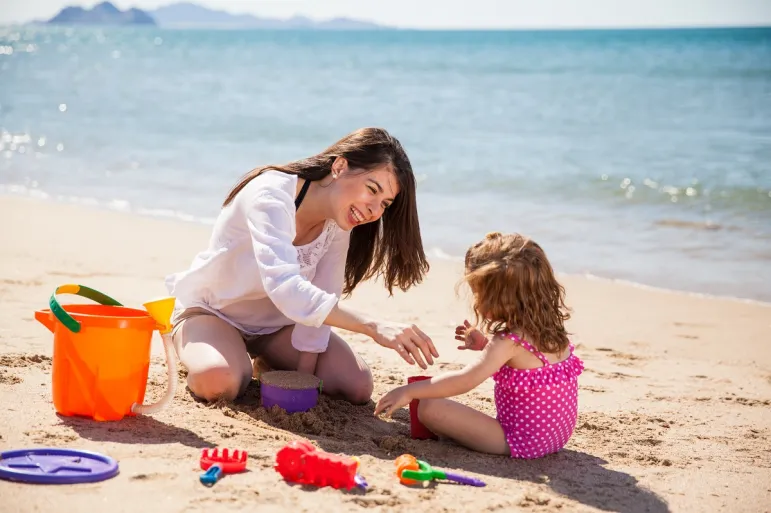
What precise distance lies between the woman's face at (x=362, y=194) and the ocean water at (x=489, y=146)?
3287mm

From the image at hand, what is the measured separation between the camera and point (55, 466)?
8.38 ft

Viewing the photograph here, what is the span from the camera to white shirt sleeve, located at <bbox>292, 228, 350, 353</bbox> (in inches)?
148

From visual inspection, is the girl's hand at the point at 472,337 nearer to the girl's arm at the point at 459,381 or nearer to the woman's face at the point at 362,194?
the girl's arm at the point at 459,381

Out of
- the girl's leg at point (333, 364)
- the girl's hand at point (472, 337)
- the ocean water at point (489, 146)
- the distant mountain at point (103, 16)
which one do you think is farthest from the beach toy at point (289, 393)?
the distant mountain at point (103, 16)

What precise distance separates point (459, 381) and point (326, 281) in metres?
0.96

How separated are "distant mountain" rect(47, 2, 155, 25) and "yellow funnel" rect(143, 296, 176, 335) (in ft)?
416

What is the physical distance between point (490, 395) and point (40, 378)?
1.91m

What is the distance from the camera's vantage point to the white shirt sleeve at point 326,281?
375cm

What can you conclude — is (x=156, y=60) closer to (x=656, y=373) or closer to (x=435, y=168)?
(x=435, y=168)

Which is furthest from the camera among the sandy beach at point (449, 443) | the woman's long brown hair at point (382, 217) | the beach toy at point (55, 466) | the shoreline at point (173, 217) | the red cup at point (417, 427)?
the shoreline at point (173, 217)

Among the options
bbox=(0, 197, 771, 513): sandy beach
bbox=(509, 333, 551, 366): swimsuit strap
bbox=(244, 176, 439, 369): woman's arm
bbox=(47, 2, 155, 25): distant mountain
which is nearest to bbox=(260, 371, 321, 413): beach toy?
bbox=(0, 197, 771, 513): sandy beach

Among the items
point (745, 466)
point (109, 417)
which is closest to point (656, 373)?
point (745, 466)

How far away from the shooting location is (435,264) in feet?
21.3

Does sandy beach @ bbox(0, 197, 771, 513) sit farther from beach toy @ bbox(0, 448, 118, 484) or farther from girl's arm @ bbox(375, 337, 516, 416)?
girl's arm @ bbox(375, 337, 516, 416)
